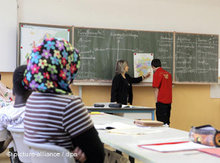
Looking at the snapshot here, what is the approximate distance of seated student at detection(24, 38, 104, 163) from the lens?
1243 millimetres

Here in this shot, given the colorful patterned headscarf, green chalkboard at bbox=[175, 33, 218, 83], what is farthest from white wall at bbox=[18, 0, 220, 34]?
the colorful patterned headscarf

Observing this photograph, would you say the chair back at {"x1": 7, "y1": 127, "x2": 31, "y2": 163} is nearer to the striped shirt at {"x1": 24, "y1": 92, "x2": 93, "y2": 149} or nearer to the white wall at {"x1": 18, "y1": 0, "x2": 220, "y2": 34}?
the striped shirt at {"x1": 24, "y1": 92, "x2": 93, "y2": 149}

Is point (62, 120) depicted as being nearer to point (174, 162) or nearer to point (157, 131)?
point (174, 162)

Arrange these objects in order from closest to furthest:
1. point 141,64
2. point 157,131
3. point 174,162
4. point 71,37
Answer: point 174,162 → point 157,131 → point 71,37 → point 141,64

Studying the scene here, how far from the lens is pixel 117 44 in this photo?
5.76 m

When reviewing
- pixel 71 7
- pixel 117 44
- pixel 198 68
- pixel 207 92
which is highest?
pixel 71 7

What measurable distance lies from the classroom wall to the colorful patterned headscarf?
4.33 metres

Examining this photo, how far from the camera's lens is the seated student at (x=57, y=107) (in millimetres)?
1243

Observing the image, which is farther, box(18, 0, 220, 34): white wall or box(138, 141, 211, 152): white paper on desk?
box(18, 0, 220, 34): white wall

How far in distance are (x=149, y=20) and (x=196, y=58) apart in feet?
3.96

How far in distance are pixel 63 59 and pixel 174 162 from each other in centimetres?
60

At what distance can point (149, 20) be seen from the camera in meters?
6.08

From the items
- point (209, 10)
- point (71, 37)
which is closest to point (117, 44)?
point (71, 37)

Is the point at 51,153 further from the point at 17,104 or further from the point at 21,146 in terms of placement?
the point at 17,104
